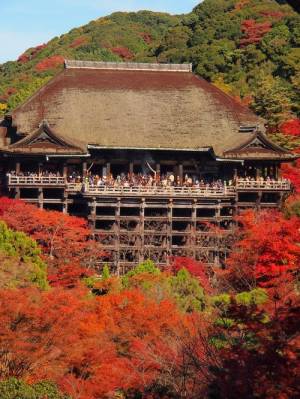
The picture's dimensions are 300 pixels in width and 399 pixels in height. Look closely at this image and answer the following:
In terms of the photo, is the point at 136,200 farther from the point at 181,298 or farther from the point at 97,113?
the point at 181,298

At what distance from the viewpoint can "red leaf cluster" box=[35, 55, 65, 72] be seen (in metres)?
96.9

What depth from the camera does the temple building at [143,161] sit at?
4141 centimetres

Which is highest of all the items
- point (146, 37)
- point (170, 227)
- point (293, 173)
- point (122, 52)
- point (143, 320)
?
point (146, 37)

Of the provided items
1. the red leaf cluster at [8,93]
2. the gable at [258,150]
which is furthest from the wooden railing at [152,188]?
the red leaf cluster at [8,93]

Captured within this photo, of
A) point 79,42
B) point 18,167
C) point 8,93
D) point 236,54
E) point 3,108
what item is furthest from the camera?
point 79,42

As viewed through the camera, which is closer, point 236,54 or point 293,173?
point 293,173

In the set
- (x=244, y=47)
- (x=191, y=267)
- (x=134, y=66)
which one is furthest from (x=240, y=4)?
(x=191, y=267)

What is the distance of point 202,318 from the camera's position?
28.0 metres

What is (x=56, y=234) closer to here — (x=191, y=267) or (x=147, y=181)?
(x=191, y=267)

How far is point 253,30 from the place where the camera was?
74438 mm

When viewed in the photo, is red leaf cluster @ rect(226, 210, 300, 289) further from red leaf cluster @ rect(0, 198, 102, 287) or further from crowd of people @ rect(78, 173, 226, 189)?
red leaf cluster @ rect(0, 198, 102, 287)

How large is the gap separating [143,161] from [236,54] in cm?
2834

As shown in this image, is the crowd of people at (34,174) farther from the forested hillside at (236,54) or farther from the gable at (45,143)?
the forested hillside at (236,54)

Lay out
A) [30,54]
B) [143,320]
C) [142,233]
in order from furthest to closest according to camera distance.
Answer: [30,54] → [142,233] → [143,320]
